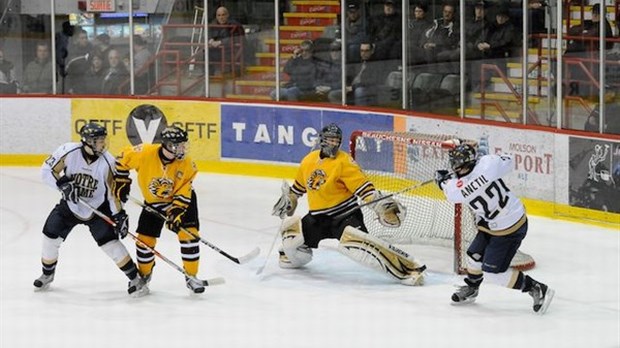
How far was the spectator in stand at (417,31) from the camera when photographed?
11703mm

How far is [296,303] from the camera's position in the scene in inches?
317

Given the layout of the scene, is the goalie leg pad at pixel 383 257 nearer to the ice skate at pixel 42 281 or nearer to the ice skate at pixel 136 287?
the ice skate at pixel 136 287

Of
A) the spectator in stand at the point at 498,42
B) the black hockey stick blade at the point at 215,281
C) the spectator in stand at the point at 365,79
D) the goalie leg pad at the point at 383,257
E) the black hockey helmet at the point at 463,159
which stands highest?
the spectator in stand at the point at 498,42

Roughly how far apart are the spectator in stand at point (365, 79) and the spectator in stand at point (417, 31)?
342mm

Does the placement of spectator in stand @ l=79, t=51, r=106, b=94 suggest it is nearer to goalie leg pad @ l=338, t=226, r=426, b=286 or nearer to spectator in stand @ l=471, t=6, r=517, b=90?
spectator in stand @ l=471, t=6, r=517, b=90


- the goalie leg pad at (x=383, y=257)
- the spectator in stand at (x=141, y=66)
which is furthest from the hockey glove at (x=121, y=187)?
the spectator in stand at (x=141, y=66)

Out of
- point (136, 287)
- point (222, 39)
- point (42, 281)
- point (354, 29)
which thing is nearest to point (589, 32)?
point (354, 29)

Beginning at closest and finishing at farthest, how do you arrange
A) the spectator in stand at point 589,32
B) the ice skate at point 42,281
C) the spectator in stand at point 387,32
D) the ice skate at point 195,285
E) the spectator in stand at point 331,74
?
1. the ice skate at point 195,285
2. the ice skate at point 42,281
3. the spectator in stand at point 589,32
4. the spectator in stand at point 387,32
5. the spectator in stand at point 331,74

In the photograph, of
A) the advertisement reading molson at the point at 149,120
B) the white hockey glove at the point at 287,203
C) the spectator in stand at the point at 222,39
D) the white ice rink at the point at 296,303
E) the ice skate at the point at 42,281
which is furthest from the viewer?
the spectator in stand at the point at 222,39

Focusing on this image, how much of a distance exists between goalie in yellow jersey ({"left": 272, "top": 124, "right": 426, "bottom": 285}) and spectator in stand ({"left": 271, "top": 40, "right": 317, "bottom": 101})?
3.97 metres

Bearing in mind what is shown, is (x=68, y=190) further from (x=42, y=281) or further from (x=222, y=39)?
(x=222, y=39)

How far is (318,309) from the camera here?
7891 millimetres

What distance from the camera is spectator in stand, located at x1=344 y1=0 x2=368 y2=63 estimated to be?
40.1ft

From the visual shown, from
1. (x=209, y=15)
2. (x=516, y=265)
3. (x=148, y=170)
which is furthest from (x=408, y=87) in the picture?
(x=148, y=170)
